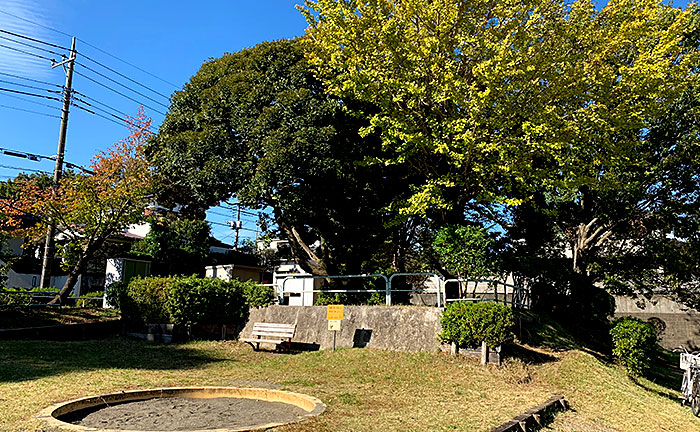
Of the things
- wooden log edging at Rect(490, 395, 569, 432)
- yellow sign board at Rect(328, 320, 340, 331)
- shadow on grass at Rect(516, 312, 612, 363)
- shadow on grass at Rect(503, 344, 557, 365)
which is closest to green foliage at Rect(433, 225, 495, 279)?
shadow on grass at Rect(503, 344, 557, 365)

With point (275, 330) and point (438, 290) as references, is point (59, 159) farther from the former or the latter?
point (438, 290)

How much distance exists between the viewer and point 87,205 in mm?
19406

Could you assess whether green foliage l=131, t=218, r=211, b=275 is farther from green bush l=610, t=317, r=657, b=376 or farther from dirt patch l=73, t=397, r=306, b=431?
green bush l=610, t=317, r=657, b=376

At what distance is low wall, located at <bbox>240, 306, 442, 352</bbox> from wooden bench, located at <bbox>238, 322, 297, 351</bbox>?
77 centimetres

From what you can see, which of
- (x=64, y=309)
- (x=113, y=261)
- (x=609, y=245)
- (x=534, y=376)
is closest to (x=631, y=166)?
(x=609, y=245)

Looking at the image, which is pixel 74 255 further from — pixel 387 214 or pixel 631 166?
pixel 631 166

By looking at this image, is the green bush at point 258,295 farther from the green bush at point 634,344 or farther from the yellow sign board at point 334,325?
the green bush at point 634,344

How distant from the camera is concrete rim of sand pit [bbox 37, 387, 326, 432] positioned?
22.9ft

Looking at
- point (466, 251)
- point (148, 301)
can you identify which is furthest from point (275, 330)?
point (466, 251)

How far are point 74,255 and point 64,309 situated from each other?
9.83 ft

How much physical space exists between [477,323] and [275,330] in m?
6.00

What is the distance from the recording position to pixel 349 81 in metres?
14.4

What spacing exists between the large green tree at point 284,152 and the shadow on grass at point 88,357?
4775 mm

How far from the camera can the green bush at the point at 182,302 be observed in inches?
627
